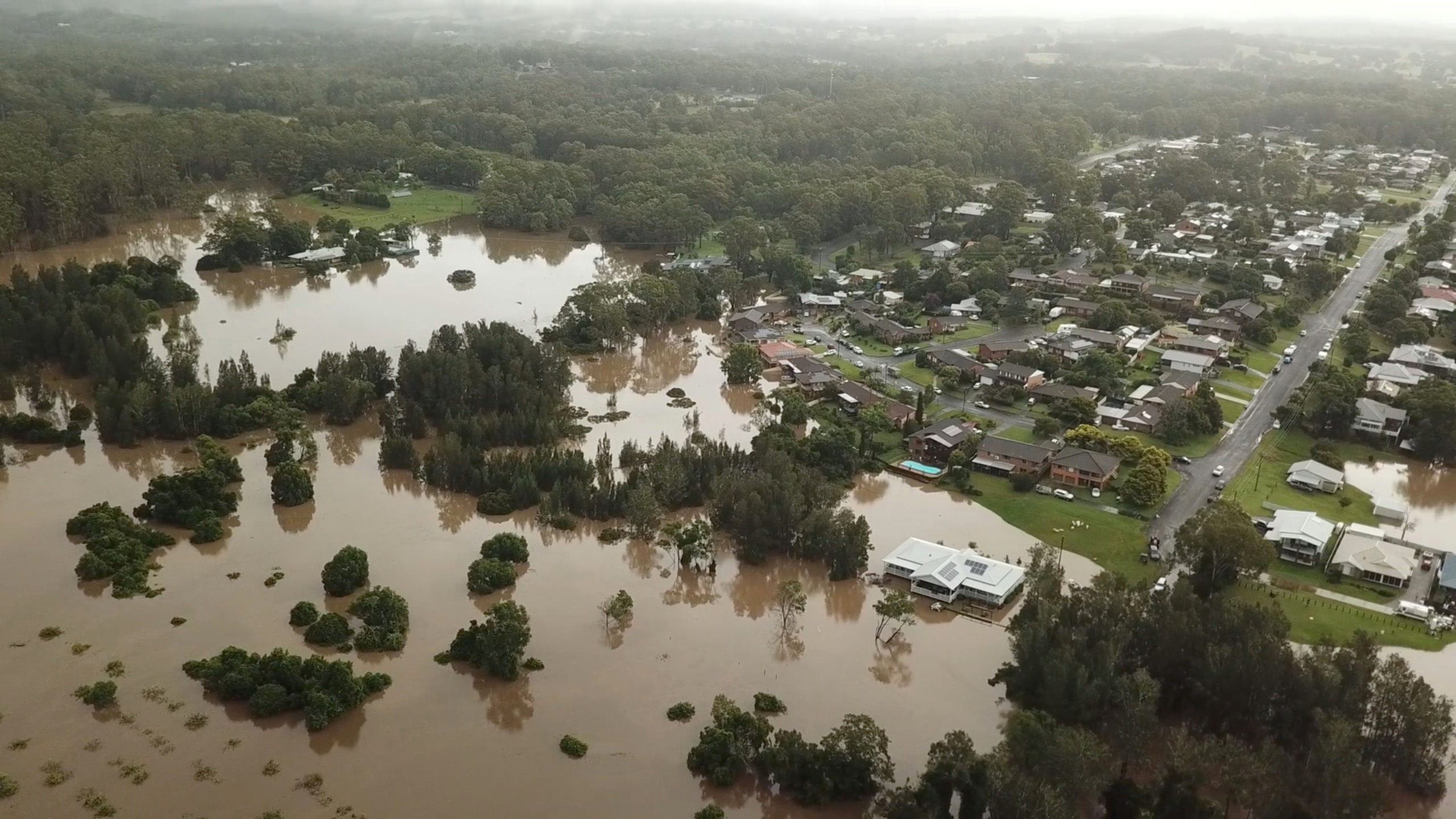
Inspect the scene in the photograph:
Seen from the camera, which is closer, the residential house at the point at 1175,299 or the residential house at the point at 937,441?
the residential house at the point at 937,441

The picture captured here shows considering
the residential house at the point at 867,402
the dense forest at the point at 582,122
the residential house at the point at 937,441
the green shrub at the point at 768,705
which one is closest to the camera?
the green shrub at the point at 768,705

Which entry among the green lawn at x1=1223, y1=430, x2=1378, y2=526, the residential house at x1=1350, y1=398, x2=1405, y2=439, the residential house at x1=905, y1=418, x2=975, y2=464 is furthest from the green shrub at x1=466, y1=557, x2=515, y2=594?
the residential house at x1=1350, y1=398, x2=1405, y2=439

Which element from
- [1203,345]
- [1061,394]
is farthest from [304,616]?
[1203,345]

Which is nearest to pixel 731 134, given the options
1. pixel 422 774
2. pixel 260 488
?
pixel 260 488

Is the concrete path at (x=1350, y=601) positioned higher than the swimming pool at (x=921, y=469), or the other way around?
A: the concrete path at (x=1350, y=601)

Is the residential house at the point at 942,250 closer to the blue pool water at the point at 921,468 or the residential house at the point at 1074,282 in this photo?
the residential house at the point at 1074,282

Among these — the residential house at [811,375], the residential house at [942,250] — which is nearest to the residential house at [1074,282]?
the residential house at [942,250]

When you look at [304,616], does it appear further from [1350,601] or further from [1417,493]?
[1417,493]

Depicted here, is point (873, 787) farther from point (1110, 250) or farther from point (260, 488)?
point (1110, 250)
